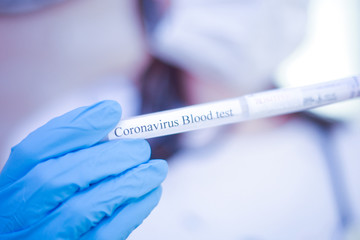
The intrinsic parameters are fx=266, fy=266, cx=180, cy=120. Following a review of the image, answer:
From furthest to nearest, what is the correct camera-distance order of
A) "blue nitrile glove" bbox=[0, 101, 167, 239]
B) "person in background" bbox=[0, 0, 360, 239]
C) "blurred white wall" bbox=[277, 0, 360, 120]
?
"blurred white wall" bbox=[277, 0, 360, 120]
"person in background" bbox=[0, 0, 360, 239]
"blue nitrile glove" bbox=[0, 101, 167, 239]

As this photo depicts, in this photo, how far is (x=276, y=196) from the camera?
37.2 inches

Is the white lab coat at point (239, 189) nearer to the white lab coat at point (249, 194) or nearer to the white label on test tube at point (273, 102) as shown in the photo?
the white lab coat at point (249, 194)

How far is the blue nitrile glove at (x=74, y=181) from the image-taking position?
53cm

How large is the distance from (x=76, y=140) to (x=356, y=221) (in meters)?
1.03

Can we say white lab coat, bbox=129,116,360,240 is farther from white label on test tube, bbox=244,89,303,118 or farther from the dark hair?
white label on test tube, bbox=244,89,303,118

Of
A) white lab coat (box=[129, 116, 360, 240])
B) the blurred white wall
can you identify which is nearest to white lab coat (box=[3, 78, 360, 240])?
white lab coat (box=[129, 116, 360, 240])

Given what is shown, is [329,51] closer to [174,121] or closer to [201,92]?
[201,92]

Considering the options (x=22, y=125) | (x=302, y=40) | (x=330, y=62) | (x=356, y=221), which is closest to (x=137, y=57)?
(x=22, y=125)

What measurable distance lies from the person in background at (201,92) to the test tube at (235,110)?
0.34 metres

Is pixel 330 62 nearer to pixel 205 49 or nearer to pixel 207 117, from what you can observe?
pixel 205 49

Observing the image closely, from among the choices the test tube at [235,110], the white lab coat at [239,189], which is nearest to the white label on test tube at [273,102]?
the test tube at [235,110]

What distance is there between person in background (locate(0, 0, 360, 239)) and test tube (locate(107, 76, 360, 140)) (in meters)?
0.34

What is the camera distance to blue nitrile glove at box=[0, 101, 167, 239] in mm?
531

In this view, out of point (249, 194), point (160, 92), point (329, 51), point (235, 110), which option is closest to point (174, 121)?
point (235, 110)
